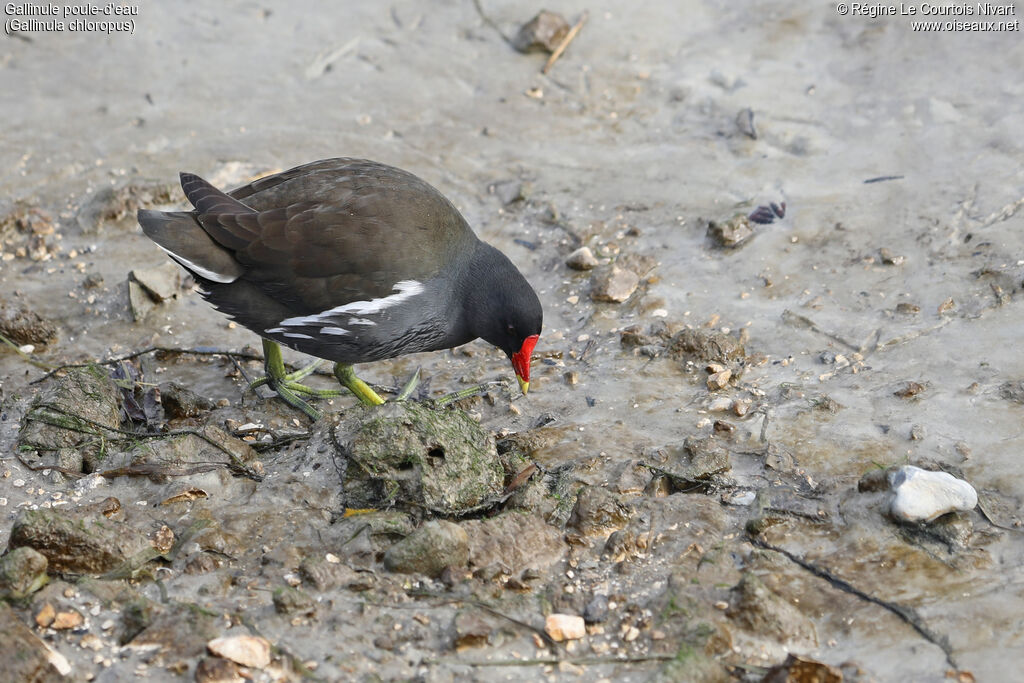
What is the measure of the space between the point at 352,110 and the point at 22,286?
7.39ft

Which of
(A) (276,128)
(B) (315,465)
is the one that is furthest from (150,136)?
(B) (315,465)

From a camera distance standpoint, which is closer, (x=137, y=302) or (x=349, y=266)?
(x=349, y=266)

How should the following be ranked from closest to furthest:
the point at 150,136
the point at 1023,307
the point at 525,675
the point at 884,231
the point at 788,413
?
the point at 525,675, the point at 788,413, the point at 1023,307, the point at 884,231, the point at 150,136

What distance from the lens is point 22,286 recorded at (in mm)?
5066

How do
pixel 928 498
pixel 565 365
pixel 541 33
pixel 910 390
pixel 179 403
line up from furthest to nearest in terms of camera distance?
pixel 541 33 < pixel 565 365 < pixel 179 403 < pixel 910 390 < pixel 928 498

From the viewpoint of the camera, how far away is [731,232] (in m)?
5.05

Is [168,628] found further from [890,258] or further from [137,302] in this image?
[890,258]

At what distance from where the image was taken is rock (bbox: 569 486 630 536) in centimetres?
323

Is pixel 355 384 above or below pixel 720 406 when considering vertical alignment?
below

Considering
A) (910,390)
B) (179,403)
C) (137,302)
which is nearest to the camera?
(910,390)

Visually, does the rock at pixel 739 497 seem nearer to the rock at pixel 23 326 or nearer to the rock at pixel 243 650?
the rock at pixel 243 650

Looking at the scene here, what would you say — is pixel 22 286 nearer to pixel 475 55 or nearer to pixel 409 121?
pixel 409 121

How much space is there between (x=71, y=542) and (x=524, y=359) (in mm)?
1884

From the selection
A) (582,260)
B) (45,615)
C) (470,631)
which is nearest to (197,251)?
(45,615)
